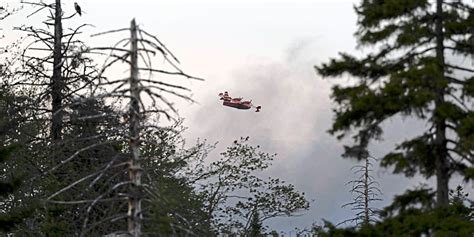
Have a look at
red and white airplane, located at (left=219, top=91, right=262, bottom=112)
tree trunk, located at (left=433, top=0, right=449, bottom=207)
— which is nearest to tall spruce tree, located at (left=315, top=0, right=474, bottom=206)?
tree trunk, located at (left=433, top=0, right=449, bottom=207)

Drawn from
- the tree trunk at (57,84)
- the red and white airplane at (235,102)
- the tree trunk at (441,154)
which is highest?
the red and white airplane at (235,102)

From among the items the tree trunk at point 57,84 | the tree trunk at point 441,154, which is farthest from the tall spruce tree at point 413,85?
the tree trunk at point 57,84

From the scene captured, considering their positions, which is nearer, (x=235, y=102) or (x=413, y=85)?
(x=413, y=85)

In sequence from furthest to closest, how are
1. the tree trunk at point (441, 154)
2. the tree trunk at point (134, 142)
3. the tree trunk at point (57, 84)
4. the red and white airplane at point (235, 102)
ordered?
1. the red and white airplane at point (235, 102)
2. the tree trunk at point (57, 84)
3. the tree trunk at point (441, 154)
4. the tree trunk at point (134, 142)

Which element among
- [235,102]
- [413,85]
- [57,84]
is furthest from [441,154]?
[235,102]

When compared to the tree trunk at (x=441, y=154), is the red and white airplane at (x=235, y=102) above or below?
above

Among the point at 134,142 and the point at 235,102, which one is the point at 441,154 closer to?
the point at 134,142

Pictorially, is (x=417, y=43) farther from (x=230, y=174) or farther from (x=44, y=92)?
(x=230, y=174)

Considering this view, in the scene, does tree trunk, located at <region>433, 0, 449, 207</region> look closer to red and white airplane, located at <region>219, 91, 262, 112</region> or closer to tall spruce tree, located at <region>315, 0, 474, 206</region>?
tall spruce tree, located at <region>315, 0, 474, 206</region>

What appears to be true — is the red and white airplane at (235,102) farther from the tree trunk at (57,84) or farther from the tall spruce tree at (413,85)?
the tall spruce tree at (413,85)

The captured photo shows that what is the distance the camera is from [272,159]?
4772cm

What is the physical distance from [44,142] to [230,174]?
44.8 feet

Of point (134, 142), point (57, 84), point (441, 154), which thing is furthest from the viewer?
point (57, 84)

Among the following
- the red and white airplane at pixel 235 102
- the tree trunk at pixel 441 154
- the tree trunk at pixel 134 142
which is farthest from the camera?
the red and white airplane at pixel 235 102
